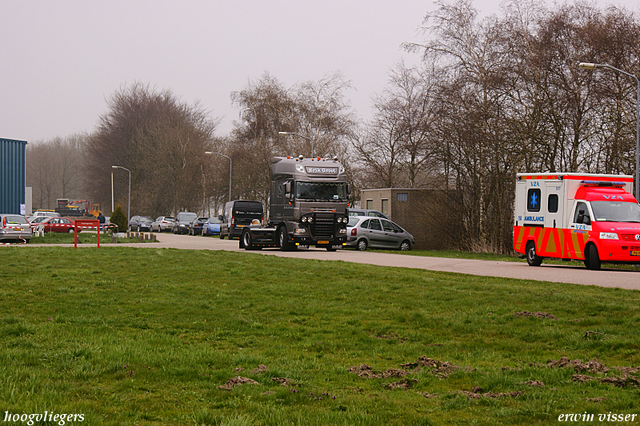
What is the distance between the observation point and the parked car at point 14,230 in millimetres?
35094

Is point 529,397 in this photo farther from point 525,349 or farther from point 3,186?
point 3,186

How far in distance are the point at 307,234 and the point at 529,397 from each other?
73.9ft

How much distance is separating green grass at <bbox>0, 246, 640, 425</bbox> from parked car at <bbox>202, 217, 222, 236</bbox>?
38.6m

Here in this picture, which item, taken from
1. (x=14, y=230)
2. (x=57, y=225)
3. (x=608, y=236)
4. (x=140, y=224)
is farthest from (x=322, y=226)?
(x=140, y=224)

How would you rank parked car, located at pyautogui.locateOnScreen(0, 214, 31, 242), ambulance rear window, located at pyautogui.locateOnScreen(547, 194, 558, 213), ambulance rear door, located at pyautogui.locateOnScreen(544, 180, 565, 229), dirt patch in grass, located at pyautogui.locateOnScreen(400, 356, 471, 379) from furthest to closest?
1. parked car, located at pyautogui.locateOnScreen(0, 214, 31, 242)
2. ambulance rear window, located at pyautogui.locateOnScreen(547, 194, 558, 213)
3. ambulance rear door, located at pyautogui.locateOnScreen(544, 180, 565, 229)
4. dirt patch in grass, located at pyautogui.locateOnScreen(400, 356, 471, 379)

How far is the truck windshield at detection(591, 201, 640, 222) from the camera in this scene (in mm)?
19125

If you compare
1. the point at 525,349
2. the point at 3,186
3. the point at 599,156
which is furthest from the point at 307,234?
the point at 3,186

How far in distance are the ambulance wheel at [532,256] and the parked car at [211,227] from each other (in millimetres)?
35153

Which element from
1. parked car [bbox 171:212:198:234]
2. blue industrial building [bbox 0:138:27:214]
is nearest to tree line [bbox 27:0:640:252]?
parked car [bbox 171:212:198:234]

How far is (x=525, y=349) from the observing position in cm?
796

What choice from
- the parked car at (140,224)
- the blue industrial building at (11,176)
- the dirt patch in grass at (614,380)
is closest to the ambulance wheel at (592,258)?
the dirt patch in grass at (614,380)

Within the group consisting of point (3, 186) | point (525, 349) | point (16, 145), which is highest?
point (16, 145)

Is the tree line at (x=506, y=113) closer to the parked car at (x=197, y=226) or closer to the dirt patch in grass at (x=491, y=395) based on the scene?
the parked car at (x=197, y=226)

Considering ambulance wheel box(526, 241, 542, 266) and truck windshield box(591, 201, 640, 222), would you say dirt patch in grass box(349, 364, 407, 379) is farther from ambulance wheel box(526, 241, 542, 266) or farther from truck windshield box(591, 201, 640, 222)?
ambulance wheel box(526, 241, 542, 266)
